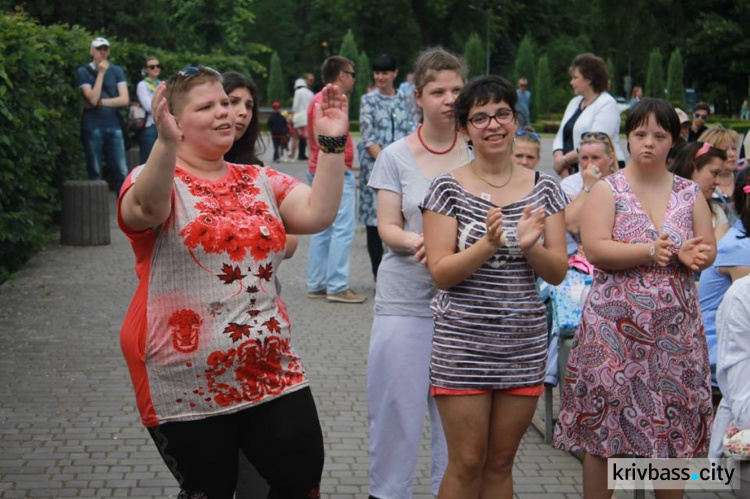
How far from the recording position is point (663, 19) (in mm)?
71938

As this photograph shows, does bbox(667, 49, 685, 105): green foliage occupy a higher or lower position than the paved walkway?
higher

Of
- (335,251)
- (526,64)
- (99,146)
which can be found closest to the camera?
(335,251)

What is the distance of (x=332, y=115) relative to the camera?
13.0 feet

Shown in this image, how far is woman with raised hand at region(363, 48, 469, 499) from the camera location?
486 cm

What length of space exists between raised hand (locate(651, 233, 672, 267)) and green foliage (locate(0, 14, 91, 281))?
24.1 feet

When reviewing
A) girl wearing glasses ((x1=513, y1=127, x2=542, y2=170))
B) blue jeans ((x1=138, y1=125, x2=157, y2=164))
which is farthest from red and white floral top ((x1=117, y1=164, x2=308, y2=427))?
blue jeans ((x1=138, y1=125, x2=157, y2=164))

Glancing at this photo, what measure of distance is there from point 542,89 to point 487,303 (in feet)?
183

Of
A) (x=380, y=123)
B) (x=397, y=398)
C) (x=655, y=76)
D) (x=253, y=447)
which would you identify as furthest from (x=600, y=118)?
(x=655, y=76)

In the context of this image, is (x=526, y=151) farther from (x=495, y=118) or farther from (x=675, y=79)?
(x=675, y=79)

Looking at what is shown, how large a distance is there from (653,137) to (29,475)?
3.55m

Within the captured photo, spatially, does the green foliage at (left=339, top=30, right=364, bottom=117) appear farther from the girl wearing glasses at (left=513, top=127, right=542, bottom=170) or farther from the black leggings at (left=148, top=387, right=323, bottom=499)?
the black leggings at (left=148, top=387, right=323, bottom=499)

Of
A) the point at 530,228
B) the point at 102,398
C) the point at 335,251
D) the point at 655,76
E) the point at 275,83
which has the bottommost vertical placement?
the point at 102,398

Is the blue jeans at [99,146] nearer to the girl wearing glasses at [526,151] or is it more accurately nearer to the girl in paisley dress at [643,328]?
the girl wearing glasses at [526,151]

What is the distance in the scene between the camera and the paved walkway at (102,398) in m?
5.76
